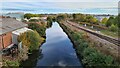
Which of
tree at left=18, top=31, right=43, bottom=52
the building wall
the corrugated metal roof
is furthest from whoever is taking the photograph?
the corrugated metal roof

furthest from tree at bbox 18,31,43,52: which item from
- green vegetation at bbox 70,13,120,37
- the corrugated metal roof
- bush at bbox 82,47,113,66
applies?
green vegetation at bbox 70,13,120,37

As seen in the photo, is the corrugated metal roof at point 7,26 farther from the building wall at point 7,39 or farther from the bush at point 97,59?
the bush at point 97,59

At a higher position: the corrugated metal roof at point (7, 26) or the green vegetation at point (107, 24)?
the corrugated metal roof at point (7, 26)

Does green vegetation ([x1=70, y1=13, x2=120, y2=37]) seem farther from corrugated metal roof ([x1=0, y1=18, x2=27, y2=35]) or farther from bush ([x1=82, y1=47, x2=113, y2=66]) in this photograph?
corrugated metal roof ([x1=0, y1=18, x2=27, y2=35])

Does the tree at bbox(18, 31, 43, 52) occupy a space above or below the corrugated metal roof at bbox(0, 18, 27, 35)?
below

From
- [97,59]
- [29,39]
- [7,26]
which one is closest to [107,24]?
[7,26]

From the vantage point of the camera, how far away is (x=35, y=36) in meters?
20.3

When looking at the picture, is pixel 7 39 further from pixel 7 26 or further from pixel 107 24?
pixel 107 24

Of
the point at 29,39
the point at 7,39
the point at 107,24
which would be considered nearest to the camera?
the point at 29,39

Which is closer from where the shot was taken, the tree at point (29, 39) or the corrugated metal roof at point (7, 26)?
the tree at point (29, 39)

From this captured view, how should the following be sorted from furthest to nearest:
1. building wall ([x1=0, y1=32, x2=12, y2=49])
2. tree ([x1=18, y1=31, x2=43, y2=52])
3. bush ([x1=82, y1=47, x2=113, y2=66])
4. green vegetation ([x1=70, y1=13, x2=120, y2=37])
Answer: green vegetation ([x1=70, y1=13, x2=120, y2=37]), building wall ([x1=0, y1=32, x2=12, y2=49]), tree ([x1=18, y1=31, x2=43, y2=52]), bush ([x1=82, y1=47, x2=113, y2=66])

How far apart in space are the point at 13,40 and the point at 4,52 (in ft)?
13.1

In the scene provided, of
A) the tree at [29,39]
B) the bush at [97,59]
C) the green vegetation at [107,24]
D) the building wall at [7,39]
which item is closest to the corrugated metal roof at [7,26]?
the building wall at [7,39]

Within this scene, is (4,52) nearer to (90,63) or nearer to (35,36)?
(35,36)
